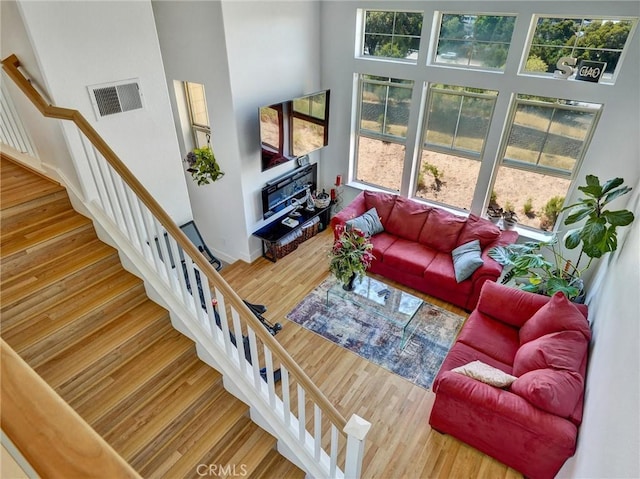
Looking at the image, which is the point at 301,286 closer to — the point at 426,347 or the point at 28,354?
the point at 426,347

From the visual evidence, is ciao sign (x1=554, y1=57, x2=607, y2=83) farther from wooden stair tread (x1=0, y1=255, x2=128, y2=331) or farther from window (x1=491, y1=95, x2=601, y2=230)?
wooden stair tread (x1=0, y1=255, x2=128, y2=331)

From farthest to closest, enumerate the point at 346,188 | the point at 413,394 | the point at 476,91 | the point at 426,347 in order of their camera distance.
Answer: the point at 346,188 → the point at 476,91 → the point at 426,347 → the point at 413,394

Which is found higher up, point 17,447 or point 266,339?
point 17,447

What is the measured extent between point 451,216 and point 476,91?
1.62 meters

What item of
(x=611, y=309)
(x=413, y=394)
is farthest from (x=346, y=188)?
(x=611, y=309)

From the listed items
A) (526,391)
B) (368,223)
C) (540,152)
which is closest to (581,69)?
(540,152)

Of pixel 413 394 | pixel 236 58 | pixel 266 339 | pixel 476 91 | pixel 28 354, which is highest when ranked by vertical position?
pixel 236 58

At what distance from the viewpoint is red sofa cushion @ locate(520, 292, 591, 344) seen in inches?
123

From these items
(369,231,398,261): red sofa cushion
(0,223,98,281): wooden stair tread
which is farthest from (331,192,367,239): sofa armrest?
(0,223,98,281): wooden stair tread

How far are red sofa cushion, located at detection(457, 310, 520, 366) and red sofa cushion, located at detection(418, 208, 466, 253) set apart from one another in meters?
1.32

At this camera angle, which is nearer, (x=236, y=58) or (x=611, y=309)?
(x=611, y=309)

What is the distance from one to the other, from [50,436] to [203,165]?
446cm

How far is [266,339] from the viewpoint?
2.02 m

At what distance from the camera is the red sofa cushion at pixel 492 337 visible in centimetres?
347
